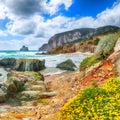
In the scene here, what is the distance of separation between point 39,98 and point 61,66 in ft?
62.8

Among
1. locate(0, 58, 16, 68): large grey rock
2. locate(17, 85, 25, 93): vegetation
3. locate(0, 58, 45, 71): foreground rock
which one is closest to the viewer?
locate(17, 85, 25, 93): vegetation

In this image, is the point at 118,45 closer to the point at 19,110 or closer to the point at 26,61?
the point at 19,110

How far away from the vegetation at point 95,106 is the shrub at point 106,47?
9.82 m

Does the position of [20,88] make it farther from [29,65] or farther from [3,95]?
[29,65]

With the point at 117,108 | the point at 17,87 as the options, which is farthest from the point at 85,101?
the point at 17,87

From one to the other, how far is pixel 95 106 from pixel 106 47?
1174cm

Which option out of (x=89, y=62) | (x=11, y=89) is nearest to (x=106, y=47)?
(x=89, y=62)

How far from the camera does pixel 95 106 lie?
32.5ft

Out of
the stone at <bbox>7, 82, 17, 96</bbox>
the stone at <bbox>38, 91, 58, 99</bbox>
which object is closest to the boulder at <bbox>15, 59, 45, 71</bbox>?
the stone at <bbox>7, 82, 17, 96</bbox>

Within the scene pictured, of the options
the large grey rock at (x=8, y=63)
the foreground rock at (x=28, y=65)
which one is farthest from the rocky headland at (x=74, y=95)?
the large grey rock at (x=8, y=63)

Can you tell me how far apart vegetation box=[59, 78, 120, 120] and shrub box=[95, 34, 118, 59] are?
9.82 m

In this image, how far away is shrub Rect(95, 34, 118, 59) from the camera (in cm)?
2100

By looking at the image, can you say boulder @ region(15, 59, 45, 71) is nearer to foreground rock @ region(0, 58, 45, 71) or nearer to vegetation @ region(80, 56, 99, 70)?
foreground rock @ region(0, 58, 45, 71)

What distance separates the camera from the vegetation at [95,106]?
9.28 m
